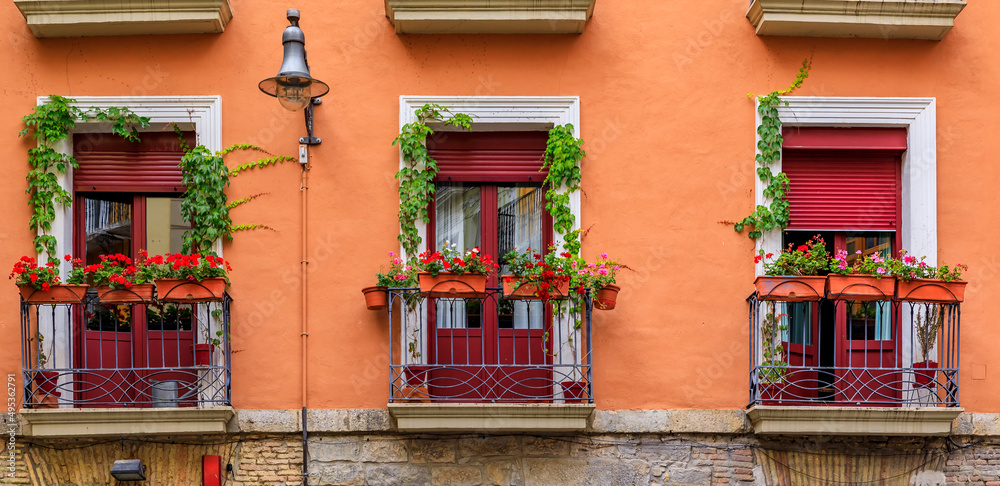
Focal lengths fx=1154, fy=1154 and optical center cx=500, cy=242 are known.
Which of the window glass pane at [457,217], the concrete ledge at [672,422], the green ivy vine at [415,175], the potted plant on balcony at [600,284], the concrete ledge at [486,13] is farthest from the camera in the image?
the window glass pane at [457,217]

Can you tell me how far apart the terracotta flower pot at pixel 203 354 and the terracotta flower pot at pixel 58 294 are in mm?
906

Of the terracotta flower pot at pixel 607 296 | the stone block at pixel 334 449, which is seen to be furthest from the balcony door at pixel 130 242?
the terracotta flower pot at pixel 607 296

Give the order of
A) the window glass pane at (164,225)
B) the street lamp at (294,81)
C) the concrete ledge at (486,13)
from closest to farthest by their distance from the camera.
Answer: the street lamp at (294,81) → the concrete ledge at (486,13) → the window glass pane at (164,225)

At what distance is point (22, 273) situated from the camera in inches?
321

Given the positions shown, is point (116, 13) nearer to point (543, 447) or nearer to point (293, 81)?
point (293, 81)

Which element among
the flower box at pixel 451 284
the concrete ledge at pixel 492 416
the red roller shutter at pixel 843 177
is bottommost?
the concrete ledge at pixel 492 416

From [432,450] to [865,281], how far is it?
3.35 m

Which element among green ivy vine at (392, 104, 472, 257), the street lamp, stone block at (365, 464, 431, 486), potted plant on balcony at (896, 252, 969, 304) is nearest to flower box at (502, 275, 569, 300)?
green ivy vine at (392, 104, 472, 257)

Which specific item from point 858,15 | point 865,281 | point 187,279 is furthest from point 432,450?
point 858,15

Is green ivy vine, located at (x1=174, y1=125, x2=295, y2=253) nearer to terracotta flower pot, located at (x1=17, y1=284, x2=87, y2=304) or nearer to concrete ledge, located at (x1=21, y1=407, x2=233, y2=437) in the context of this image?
terracotta flower pot, located at (x1=17, y1=284, x2=87, y2=304)

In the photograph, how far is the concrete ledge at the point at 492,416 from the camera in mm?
8156

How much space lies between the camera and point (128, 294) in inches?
324

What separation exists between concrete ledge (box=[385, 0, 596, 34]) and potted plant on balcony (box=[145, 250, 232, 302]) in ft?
7.76

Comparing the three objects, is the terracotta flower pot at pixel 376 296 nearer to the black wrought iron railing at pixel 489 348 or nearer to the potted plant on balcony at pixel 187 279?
the black wrought iron railing at pixel 489 348
